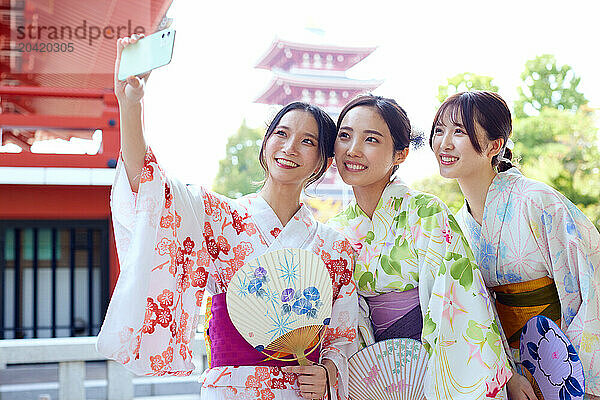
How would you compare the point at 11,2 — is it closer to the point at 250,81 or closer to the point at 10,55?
the point at 10,55

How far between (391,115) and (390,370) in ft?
2.17

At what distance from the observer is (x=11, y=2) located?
6.06 metres

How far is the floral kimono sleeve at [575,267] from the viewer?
168 cm

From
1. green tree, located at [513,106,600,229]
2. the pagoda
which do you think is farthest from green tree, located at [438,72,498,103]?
the pagoda

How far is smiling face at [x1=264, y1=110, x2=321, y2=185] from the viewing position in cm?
159

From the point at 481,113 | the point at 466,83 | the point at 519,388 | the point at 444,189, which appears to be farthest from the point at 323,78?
the point at 519,388

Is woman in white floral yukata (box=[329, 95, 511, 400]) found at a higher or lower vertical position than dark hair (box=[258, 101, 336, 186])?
lower

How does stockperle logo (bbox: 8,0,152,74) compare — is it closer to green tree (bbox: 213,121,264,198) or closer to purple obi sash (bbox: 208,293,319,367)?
purple obi sash (bbox: 208,293,319,367)

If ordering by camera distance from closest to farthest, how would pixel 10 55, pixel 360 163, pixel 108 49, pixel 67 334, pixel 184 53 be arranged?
pixel 360 163 → pixel 67 334 → pixel 108 49 → pixel 10 55 → pixel 184 53

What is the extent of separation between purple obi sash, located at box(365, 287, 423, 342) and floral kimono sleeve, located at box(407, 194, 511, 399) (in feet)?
0.13

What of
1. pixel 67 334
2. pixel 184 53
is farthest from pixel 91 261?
pixel 184 53

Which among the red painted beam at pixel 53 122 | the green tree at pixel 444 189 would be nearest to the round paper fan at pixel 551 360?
the red painted beam at pixel 53 122

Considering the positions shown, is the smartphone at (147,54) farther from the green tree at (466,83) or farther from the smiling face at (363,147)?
the green tree at (466,83)

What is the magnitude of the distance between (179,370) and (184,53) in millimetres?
22620
